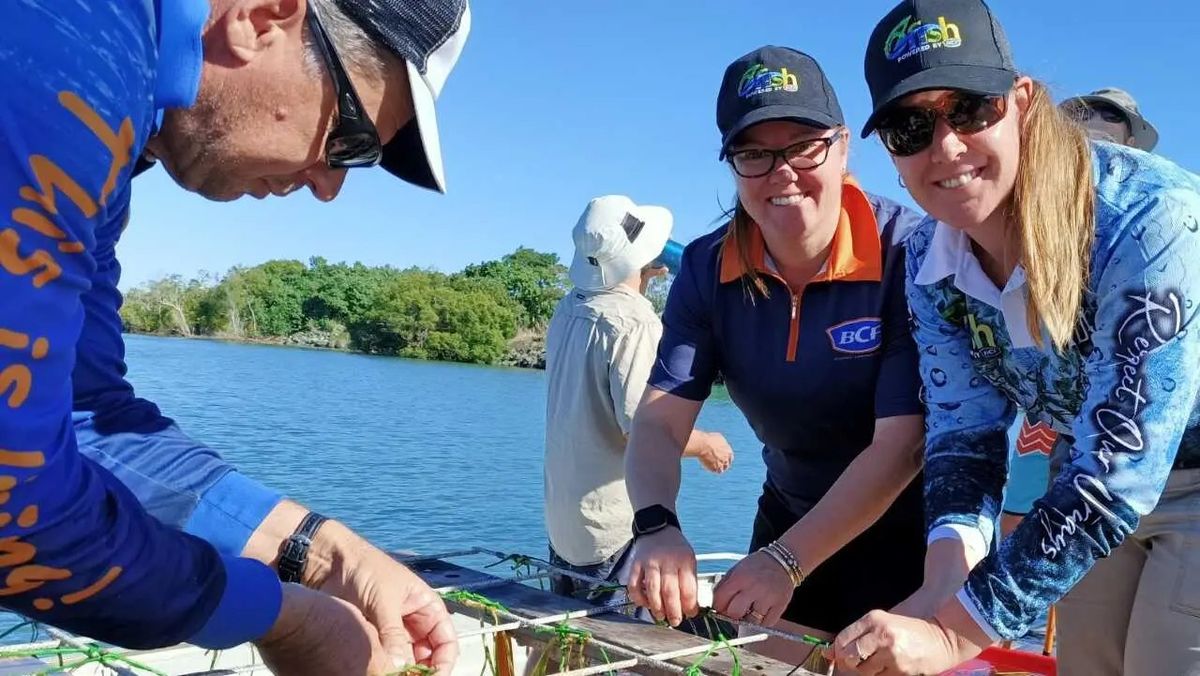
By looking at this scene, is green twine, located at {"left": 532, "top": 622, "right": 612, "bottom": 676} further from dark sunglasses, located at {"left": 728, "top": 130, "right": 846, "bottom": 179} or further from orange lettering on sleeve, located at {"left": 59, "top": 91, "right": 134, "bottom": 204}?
orange lettering on sleeve, located at {"left": 59, "top": 91, "right": 134, "bottom": 204}

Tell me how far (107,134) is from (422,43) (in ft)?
1.50

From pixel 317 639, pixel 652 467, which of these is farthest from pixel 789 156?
A: pixel 317 639

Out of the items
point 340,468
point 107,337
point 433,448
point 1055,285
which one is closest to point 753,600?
point 1055,285

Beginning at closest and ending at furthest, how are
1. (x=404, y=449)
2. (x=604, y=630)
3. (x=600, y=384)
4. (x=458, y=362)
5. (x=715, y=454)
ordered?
(x=604, y=630) < (x=600, y=384) < (x=715, y=454) < (x=404, y=449) < (x=458, y=362)

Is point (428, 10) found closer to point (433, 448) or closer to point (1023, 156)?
point (1023, 156)

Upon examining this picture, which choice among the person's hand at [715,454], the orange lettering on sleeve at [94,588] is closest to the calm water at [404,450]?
the person's hand at [715,454]

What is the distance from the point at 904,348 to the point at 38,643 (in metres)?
1.89

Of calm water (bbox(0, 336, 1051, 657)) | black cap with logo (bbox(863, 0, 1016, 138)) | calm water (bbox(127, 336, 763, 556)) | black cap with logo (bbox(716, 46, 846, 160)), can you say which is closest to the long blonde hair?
black cap with logo (bbox(863, 0, 1016, 138))

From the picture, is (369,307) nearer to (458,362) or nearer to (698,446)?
(458,362)

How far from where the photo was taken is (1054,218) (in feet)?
5.92

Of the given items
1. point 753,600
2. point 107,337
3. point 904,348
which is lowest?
point 753,600

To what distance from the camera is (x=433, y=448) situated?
22.5 m

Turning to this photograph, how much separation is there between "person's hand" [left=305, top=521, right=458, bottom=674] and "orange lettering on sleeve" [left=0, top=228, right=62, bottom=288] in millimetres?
762

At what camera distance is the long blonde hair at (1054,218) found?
1.80 meters
